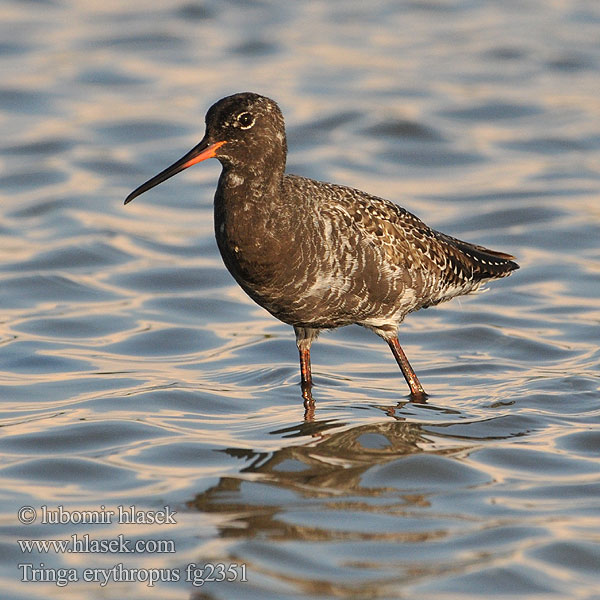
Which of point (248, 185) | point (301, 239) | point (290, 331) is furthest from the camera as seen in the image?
point (290, 331)

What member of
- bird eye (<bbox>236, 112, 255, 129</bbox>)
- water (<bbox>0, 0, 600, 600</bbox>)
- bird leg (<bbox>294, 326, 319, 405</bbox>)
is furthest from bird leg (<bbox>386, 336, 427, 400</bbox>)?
bird eye (<bbox>236, 112, 255, 129</bbox>)

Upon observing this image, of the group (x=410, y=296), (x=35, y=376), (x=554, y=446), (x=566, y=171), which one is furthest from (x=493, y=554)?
(x=566, y=171)

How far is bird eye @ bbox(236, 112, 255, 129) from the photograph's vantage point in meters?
9.48

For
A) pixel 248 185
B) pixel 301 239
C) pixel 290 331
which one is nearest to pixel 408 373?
pixel 301 239

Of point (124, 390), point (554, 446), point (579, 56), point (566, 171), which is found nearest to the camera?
point (554, 446)

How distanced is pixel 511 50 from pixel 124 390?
41.9ft

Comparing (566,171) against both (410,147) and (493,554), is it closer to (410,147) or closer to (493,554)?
(410,147)

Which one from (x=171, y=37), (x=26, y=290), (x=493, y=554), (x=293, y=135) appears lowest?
(x=493, y=554)

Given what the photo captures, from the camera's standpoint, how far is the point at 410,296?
35.1ft

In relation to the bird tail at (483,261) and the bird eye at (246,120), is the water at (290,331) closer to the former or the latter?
the bird tail at (483,261)

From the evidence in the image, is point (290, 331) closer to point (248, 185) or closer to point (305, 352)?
point (305, 352)

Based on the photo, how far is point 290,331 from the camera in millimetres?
12578

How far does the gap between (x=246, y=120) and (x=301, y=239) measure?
3.22 feet

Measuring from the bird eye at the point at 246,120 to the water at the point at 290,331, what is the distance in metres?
2.32
